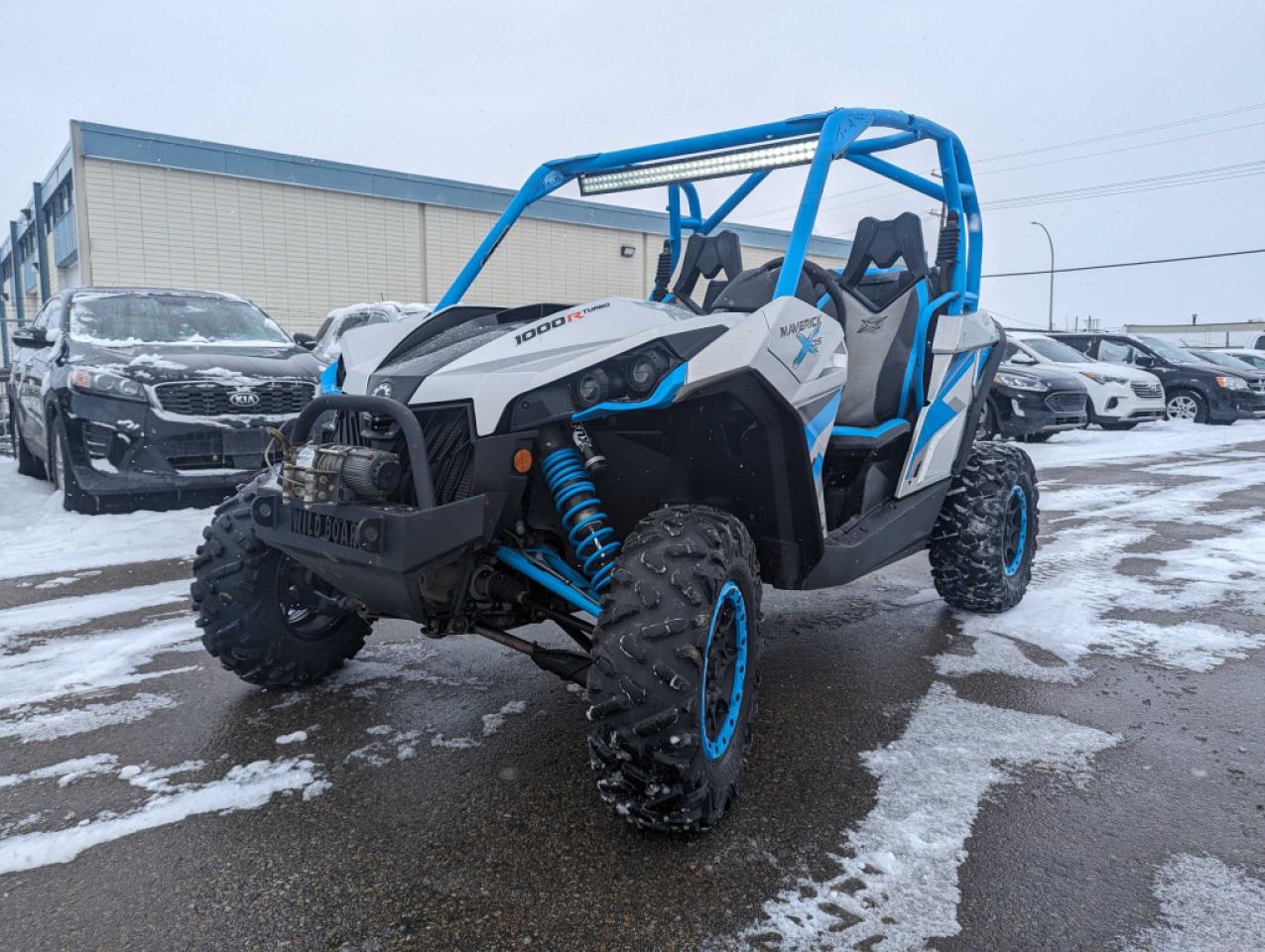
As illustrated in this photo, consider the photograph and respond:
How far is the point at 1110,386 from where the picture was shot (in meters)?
14.9

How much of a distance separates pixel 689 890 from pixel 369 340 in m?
1.97

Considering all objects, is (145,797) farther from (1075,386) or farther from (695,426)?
(1075,386)

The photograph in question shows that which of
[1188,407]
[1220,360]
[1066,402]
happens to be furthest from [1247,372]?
[1066,402]

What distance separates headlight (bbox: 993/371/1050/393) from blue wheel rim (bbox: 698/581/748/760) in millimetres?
11356

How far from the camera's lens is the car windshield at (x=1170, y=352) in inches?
689

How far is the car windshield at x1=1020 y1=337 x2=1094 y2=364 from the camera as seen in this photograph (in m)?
14.8

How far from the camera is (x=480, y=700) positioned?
341cm

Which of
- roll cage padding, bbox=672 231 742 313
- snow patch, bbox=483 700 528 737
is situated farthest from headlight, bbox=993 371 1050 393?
snow patch, bbox=483 700 528 737

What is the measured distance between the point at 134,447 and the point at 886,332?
195 inches

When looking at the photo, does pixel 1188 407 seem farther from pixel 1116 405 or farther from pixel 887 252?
pixel 887 252

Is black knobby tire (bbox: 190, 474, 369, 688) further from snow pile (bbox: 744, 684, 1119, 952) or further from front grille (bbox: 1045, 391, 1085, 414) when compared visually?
front grille (bbox: 1045, 391, 1085, 414)

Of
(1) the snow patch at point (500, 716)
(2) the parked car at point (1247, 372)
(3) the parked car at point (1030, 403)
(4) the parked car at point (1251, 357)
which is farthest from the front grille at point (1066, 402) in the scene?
(1) the snow patch at point (500, 716)

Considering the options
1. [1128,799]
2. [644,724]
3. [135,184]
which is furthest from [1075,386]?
[135,184]

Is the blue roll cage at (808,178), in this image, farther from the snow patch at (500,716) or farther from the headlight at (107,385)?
the headlight at (107,385)
